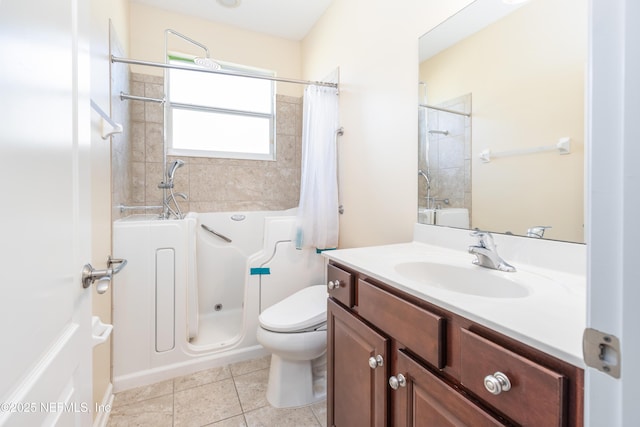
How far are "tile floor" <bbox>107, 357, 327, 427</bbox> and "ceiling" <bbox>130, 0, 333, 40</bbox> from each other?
2.73 metres

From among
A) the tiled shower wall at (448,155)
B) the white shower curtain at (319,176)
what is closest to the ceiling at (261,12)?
the white shower curtain at (319,176)

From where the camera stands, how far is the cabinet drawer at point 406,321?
672 millimetres

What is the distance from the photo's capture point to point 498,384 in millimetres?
521

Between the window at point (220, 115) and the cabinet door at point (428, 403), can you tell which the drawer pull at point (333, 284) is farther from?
the window at point (220, 115)

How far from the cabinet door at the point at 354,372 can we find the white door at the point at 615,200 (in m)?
0.58

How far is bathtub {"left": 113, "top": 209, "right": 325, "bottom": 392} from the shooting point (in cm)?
162

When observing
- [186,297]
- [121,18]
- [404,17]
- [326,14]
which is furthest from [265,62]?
[186,297]

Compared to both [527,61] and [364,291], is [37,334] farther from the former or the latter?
[527,61]

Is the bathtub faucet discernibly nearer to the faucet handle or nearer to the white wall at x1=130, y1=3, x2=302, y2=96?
the white wall at x1=130, y1=3, x2=302, y2=96

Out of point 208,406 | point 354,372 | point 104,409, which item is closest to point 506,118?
point 354,372

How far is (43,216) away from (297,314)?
1215 mm

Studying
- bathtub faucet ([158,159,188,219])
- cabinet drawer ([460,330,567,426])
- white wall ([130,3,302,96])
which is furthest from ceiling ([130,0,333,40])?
cabinet drawer ([460,330,567,426])

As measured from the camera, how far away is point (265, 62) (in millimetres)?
2717

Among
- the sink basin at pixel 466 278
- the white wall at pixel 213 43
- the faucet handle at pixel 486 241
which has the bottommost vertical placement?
the sink basin at pixel 466 278
